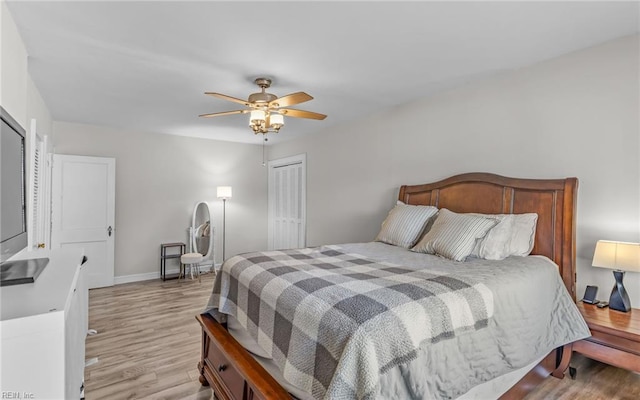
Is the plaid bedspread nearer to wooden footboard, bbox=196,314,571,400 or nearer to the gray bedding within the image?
the gray bedding

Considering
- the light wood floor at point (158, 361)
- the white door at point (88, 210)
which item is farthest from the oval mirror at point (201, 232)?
the light wood floor at point (158, 361)

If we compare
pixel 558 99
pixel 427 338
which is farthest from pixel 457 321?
pixel 558 99

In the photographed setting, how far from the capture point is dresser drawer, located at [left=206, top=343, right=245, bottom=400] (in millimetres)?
1727

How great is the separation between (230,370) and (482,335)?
4.62 ft

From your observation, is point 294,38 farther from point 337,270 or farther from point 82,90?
point 82,90

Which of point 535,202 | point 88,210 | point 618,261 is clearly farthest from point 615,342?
point 88,210

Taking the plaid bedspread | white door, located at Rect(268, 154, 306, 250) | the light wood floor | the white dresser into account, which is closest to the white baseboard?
the light wood floor

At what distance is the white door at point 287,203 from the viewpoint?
5437mm

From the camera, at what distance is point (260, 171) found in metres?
6.33

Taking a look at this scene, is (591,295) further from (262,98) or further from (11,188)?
(11,188)

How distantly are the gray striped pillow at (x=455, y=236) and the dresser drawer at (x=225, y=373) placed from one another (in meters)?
1.67

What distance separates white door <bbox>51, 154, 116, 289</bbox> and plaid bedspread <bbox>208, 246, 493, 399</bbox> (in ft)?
12.4

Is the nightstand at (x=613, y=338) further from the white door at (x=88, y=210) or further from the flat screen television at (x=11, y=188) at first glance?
the white door at (x=88, y=210)

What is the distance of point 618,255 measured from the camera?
2.04 m
